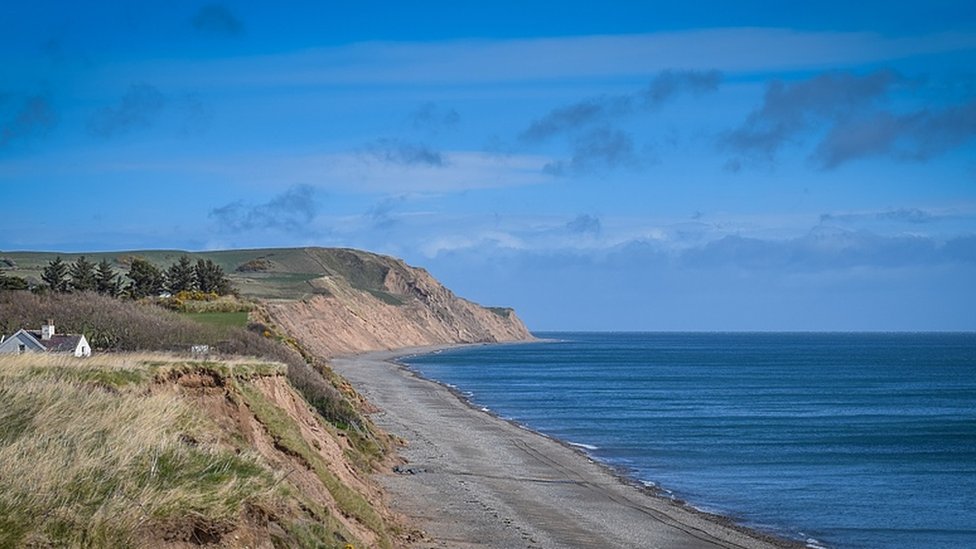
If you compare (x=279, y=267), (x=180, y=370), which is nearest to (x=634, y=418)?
(x=180, y=370)

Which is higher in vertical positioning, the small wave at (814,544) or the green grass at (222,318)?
the green grass at (222,318)

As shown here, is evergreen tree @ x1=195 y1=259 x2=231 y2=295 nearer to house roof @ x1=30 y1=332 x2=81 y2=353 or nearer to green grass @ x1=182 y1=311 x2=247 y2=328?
green grass @ x1=182 y1=311 x2=247 y2=328

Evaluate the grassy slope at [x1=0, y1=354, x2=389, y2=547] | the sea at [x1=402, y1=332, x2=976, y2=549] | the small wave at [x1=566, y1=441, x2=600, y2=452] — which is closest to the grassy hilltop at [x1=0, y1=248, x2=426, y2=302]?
the sea at [x1=402, y1=332, x2=976, y2=549]

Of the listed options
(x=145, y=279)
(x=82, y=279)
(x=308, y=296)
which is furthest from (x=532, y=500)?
(x=308, y=296)

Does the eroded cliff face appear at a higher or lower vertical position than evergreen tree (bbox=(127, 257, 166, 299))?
higher

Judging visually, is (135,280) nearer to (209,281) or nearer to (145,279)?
(145,279)

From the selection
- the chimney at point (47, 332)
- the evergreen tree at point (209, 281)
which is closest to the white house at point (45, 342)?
the chimney at point (47, 332)

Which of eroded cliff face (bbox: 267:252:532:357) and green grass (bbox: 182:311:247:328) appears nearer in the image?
green grass (bbox: 182:311:247:328)

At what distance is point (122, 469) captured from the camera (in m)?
10.8

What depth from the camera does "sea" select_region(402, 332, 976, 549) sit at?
29.1 m

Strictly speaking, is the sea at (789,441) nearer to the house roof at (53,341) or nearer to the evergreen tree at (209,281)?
the house roof at (53,341)

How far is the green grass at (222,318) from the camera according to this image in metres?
46.0

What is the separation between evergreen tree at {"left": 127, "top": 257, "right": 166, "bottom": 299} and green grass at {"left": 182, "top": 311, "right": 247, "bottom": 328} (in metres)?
14.2

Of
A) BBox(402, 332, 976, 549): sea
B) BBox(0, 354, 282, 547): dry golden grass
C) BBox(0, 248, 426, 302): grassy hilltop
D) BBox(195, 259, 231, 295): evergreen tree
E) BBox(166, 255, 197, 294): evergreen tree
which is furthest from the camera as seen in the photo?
BBox(0, 248, 426, 302): grassy hilltop
